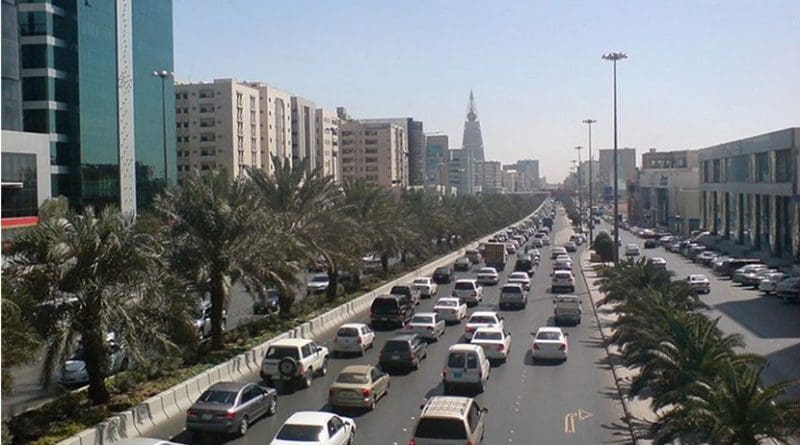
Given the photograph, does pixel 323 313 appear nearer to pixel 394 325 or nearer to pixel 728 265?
pixel 394 325

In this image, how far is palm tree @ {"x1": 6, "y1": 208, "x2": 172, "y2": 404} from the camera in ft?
58.2

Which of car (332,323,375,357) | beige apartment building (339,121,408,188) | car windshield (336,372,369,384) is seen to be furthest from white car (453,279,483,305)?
beige apartment building (339,121,408,188)

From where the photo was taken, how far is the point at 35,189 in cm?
4794

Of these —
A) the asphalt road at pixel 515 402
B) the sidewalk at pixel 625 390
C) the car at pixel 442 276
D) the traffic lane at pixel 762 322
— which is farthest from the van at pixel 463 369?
the car at pixel 442 276

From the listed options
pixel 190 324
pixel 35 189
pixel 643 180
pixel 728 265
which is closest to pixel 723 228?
pixel 728 265

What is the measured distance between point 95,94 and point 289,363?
47.8 meters

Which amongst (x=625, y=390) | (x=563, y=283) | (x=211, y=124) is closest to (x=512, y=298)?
(x=563, y=283)

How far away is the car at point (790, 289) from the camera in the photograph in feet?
131

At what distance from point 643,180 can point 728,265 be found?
8958 centimetres

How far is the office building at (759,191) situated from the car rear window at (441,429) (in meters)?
47.9

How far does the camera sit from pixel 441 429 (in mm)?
14867

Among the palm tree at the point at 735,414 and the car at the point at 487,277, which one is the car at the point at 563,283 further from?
the palm tree at the point at 735,414

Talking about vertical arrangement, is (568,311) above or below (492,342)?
below

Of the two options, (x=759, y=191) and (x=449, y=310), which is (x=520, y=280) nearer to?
(x=449, y=310)
